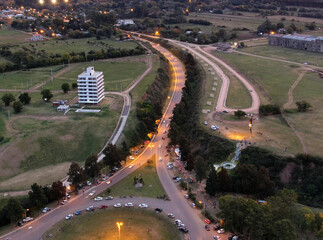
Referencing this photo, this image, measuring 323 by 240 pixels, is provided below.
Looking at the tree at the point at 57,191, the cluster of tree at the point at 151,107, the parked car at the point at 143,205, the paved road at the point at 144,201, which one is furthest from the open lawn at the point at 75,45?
the parked car at the point at 143,205

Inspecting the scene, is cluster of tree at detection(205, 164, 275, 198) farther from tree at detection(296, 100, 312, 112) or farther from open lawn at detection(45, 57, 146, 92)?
open lawn at detection(45, 57, 146, 92)

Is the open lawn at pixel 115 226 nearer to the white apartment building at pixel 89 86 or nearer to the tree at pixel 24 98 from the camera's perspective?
the white apartment building at pixel 89 86

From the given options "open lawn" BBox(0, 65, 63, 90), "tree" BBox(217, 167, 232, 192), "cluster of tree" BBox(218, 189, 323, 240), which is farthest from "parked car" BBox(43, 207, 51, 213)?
"open lawn" BBox(0, 65, 63, 90)

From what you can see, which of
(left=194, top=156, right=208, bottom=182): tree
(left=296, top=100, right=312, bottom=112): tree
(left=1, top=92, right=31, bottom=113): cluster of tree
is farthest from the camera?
→ (left=1, top=92, right=31, bottom=113): cluster of tree

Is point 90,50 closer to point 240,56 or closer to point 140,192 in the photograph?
point 240,56

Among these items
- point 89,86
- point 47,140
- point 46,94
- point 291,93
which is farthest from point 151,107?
point 291,93

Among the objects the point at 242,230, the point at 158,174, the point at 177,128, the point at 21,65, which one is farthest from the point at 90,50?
the point at 242,230

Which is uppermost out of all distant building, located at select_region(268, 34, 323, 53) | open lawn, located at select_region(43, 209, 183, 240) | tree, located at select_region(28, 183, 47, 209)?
distant building, located at select_region(268, 34, 323, 53)
